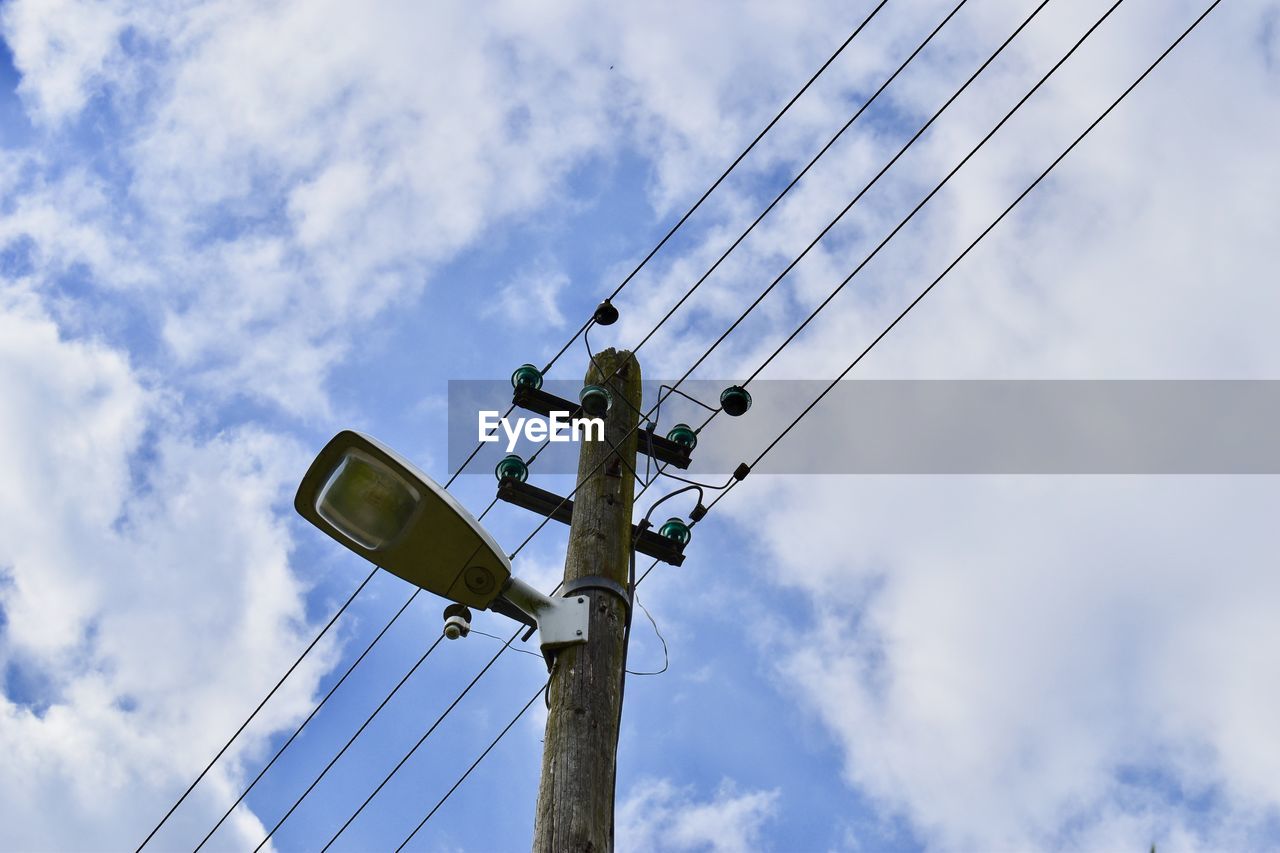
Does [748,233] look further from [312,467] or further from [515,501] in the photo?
[312,467]

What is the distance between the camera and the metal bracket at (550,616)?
15.2 feet

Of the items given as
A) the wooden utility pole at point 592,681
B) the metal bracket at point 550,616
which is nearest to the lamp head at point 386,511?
the metal bracket at point 550,616

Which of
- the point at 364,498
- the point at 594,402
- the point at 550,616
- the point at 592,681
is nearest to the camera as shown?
the point at 364,498

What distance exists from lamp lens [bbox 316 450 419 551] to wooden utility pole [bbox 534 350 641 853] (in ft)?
2.81

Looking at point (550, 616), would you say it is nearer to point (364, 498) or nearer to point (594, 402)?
point (364, 498)

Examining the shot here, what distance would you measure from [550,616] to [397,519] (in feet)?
2.48

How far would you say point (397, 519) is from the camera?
4.25 metres

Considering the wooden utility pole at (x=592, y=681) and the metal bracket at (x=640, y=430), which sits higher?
the metal bracket at (x=640, y=430)

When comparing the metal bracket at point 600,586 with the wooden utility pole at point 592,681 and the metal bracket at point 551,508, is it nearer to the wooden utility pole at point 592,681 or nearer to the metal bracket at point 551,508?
the wooden utility pole at point 592,681

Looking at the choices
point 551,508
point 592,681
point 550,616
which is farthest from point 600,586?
point 551,508

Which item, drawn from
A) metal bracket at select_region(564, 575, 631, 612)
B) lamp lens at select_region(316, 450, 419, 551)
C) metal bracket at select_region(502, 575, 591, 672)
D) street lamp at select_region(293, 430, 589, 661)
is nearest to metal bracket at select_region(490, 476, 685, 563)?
metal bracket at select_region(564, 575, 631, 612)

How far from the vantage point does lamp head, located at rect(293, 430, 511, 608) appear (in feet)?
13.7

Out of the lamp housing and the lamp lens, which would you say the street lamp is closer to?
the lamp lens

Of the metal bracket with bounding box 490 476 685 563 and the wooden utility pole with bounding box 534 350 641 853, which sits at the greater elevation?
the metal bracket with bounding box 490 476 685 563
